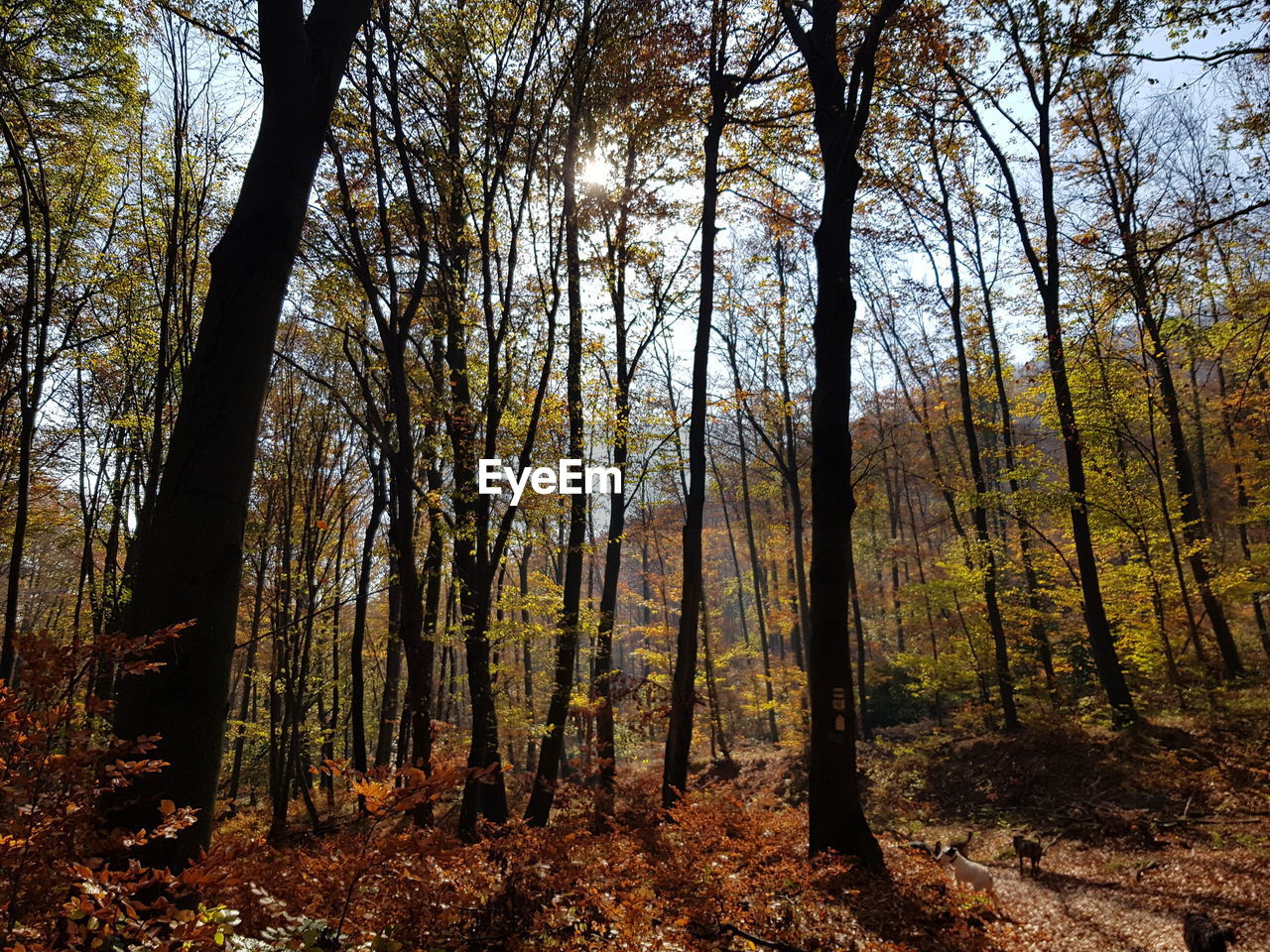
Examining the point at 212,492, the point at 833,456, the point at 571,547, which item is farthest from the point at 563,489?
the point at 212,492

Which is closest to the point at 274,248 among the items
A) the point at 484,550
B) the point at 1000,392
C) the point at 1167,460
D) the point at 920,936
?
the point at 484,550

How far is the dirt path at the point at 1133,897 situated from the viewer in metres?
4.83

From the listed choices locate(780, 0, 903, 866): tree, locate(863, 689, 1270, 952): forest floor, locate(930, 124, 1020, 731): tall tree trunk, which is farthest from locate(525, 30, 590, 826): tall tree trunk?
locate(930, 124, 1020, 731): tall tree trunk

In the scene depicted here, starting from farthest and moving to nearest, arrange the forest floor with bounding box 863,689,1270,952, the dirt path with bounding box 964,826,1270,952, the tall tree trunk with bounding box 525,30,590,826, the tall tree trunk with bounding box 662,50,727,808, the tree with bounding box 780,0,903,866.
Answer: the tall tree trunk with bounding box 662,50,727,808 → the tall tree trunk with bounding box 525,30,590,826 → the tree with bounding box 780,0,903,866 → the forest floor with bounding box 863,689,1270,952 → the dirt path with bounding box 964,826,1270,952

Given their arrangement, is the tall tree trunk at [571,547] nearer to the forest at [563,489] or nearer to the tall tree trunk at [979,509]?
the forest at [563,489]

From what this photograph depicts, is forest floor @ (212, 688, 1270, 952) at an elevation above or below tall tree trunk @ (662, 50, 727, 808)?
below

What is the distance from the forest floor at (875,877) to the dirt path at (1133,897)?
0.03 metres

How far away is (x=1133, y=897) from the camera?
582 centimetres

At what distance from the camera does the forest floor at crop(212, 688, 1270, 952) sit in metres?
2.89

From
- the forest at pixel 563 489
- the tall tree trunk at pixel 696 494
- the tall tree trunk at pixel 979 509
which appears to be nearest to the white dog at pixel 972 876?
the forest at pixel 563 489

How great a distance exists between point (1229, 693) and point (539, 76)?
14.3 metres

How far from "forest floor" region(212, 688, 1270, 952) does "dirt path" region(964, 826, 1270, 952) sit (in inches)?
1.0

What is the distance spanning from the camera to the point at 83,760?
1821 millimetres

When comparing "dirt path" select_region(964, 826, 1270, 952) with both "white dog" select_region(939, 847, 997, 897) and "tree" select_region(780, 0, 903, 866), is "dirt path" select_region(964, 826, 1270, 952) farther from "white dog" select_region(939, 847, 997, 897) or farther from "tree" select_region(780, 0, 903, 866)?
"tree" select_region(780, 0, 903, 866)
